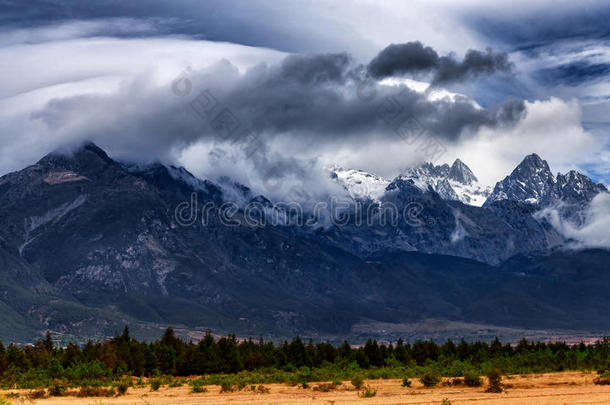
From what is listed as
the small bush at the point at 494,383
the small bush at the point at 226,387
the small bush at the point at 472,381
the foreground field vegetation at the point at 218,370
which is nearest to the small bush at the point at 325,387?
the foreground field vegetation at the point at 218,370

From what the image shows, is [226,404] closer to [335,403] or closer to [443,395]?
[335,403]

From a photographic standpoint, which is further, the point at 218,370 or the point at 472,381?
the point at 218,370

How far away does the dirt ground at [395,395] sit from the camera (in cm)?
10100

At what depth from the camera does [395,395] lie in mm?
110125

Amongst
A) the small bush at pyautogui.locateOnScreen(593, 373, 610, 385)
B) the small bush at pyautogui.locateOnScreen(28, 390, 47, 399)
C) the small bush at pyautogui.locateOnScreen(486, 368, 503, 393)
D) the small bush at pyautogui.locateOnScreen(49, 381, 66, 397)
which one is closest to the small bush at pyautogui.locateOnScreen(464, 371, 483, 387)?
the small bush at pyautogui.locateOnScreen(486, 368, 503, 393)

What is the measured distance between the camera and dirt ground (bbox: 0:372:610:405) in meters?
101

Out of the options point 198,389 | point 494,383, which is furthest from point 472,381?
point 198,389

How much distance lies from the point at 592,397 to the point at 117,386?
6536 centimetres

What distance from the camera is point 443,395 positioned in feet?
351

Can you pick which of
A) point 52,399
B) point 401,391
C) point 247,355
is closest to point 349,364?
point 247,355

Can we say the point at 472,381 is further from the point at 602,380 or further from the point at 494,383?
the point at 602,380

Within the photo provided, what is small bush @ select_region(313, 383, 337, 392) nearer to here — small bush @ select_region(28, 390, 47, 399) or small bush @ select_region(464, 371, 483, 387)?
small bush @ select_region(464, 371, 483, 387)

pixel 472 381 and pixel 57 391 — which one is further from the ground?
pixel 57 391

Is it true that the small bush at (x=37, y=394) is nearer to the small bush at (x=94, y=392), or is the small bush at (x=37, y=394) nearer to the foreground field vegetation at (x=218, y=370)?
the foreground field vegetation at (x=218, y=370)
